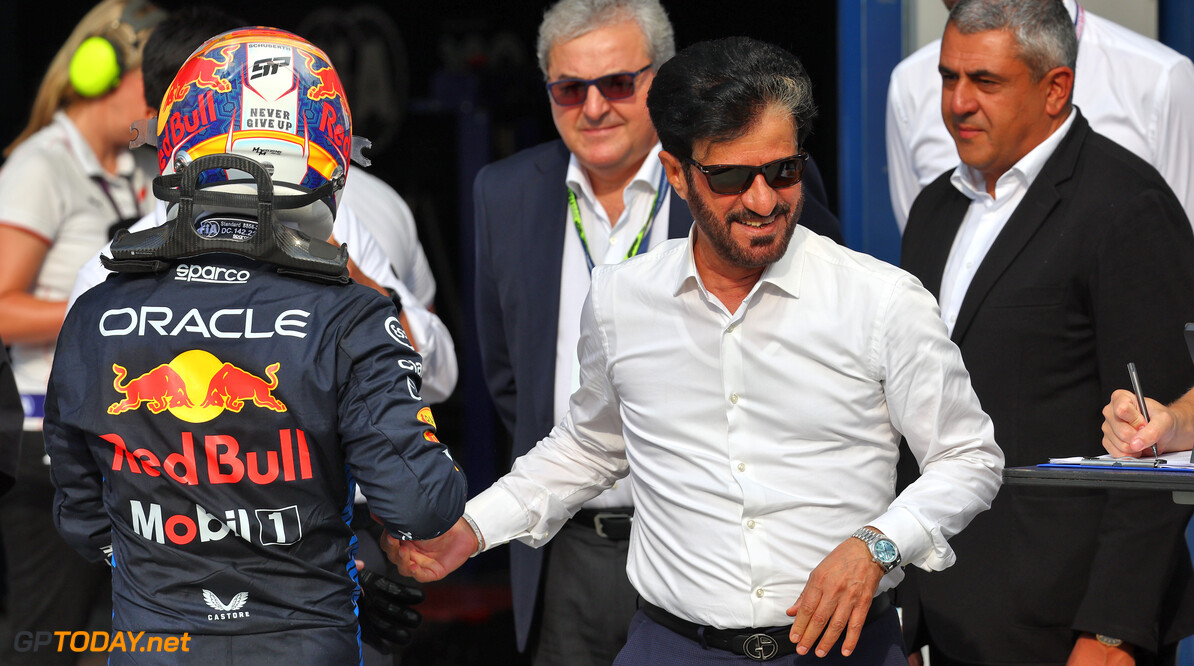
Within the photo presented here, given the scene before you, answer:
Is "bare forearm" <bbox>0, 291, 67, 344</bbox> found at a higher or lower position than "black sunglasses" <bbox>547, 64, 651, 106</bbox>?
lower

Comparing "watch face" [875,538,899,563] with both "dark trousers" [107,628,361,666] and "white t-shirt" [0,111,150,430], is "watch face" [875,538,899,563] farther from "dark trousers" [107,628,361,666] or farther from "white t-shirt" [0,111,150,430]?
"white t-shirt" [0,111,150,430]

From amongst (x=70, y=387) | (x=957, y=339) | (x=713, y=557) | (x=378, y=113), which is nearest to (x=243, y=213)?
(x=70, y=387)

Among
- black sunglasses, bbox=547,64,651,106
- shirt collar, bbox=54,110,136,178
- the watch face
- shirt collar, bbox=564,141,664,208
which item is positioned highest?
black sunglasses, bbox=547,64,651,106

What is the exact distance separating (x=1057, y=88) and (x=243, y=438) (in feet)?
6.94

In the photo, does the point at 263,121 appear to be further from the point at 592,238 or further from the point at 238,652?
the point at 592,238

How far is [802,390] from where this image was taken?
2.28 m

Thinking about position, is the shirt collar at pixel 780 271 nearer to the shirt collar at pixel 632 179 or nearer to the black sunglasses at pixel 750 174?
the black sunglasses at pixel 750 174

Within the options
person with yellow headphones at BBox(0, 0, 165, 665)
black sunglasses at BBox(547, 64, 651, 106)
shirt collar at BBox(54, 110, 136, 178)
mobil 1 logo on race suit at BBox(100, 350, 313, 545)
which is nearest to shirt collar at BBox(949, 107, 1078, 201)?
black sunglasses at BBox(547, 64, 651, 106)

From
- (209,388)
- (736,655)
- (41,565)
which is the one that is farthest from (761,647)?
(41,565)

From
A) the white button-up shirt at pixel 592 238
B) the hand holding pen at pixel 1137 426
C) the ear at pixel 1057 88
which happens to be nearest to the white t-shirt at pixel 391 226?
the white button-up shirt at pixel 592 238

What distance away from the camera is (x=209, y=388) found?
2000mm

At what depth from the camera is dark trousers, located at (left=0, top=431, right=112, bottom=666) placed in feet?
12.4

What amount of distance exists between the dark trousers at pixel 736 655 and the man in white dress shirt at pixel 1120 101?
72.2 inches

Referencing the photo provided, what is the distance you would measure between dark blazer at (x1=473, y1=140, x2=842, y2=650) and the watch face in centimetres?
127
